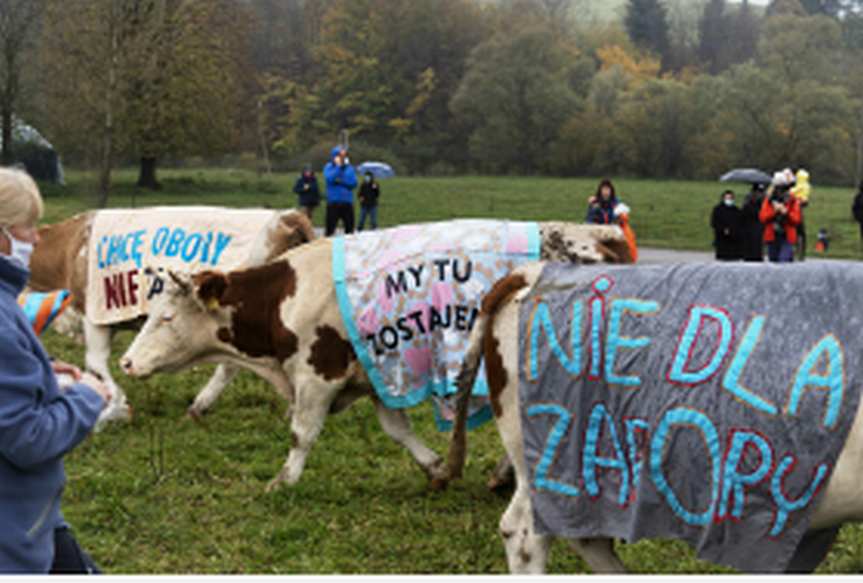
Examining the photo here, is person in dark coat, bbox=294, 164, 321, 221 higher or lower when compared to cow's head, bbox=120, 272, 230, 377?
lower

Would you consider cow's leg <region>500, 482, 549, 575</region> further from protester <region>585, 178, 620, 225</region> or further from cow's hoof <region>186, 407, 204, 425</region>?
protester <region>585, 178, 620, 225</region>

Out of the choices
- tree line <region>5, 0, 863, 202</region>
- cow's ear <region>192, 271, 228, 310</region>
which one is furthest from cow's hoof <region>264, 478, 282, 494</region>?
tree line <region>5, 0, 863, 202</region>

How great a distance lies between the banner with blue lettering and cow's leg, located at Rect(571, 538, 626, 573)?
296mm

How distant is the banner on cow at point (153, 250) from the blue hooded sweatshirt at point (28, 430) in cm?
548

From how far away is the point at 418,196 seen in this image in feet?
113

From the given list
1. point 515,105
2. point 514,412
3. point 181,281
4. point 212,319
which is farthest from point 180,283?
point 515,105

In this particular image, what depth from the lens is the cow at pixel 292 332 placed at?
259 inches

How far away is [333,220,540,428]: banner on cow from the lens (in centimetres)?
623

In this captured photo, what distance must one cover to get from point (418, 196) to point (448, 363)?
28.4 meters

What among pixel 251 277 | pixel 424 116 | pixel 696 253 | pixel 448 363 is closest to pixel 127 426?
pixel 251 277

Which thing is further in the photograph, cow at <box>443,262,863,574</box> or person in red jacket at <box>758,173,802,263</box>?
person in red jacket at <box>758,173,802,263</box>

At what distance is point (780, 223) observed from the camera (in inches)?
635

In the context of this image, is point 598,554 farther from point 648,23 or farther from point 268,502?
point 648,23

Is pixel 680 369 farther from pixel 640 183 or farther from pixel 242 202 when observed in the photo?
pixel 640 183
